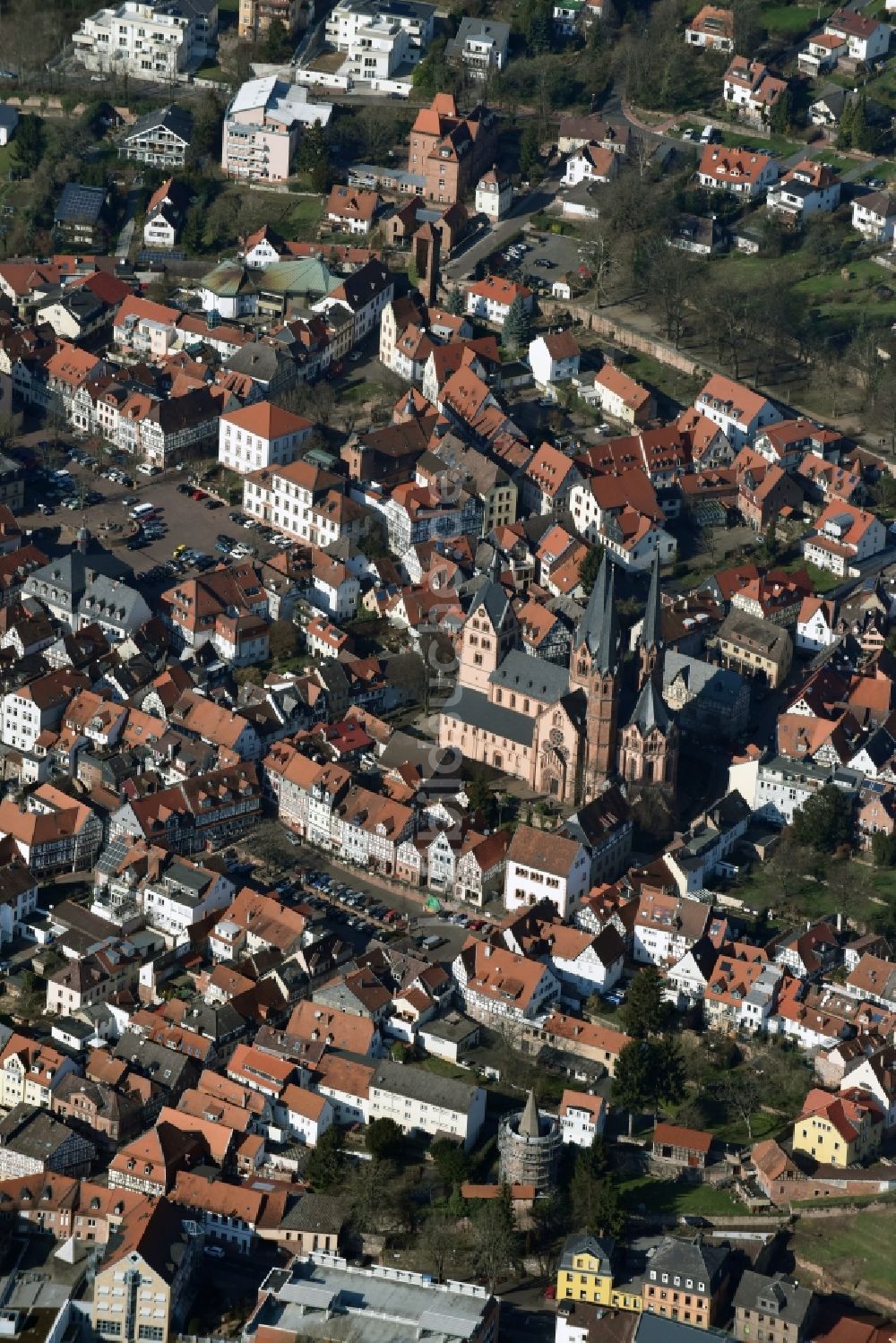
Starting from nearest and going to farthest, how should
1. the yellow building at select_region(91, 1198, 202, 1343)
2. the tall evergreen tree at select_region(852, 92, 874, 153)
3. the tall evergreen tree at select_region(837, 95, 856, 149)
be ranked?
the yellow building at select_region(91, 1198, 202, 1343) < the tall evergreen tree at select_region(852, 92, 874, 153) < the tall evergreen tree at select_region(837, 95, 856, 149)

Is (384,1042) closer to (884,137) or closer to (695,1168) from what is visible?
(695,1168)

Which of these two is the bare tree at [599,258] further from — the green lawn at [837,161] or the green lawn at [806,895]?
the green lawn at [806,895]

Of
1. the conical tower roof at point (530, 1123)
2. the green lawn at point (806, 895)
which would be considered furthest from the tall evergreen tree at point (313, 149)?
the conical tower roof at point (530, 1123)

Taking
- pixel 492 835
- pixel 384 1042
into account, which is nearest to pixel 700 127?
pixel 492 835

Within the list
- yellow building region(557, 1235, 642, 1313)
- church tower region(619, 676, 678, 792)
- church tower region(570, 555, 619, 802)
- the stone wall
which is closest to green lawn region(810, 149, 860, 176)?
the stone wall

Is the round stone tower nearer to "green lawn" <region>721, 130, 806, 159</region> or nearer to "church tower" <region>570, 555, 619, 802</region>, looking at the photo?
"church tower" <region>570, 555, 619, 802</region>

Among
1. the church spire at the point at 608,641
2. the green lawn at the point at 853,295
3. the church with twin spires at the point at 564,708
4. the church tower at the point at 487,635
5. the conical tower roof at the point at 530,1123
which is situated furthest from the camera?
the green lawn at the point at 853,295

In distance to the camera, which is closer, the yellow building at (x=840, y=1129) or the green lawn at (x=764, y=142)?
the yellow building at (x=840, y=1129)
